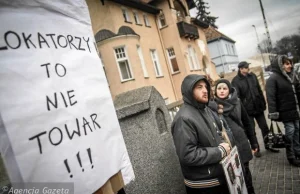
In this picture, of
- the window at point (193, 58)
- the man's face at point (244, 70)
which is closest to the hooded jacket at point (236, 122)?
the man's face at point (244, 70)

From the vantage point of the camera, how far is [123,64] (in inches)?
631

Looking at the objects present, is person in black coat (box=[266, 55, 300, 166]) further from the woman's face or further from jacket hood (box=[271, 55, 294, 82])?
the woman's face

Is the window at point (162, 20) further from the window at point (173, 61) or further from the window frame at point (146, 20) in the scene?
the window at point (173, 61)

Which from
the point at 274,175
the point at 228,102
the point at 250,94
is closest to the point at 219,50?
the point at 250,94

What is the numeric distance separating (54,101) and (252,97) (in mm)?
5226

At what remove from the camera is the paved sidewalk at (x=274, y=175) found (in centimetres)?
381

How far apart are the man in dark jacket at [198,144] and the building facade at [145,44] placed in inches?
498

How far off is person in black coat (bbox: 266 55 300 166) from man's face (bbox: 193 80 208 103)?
2.55 meters

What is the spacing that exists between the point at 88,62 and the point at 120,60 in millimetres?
14365

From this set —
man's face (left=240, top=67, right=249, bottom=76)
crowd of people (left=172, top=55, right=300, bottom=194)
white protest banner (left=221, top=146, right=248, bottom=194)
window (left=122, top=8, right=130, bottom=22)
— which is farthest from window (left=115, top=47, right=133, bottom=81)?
white protest banner (left=221, top=146, right=248, bottom=194)

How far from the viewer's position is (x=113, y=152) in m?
1.53

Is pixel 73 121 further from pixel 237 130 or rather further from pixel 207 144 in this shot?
pixel 237 130

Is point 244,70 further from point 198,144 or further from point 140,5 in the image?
point 140,5

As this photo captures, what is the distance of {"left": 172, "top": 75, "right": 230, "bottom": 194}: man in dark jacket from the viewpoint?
2.32 m
